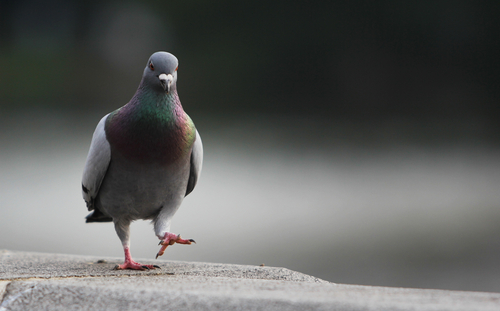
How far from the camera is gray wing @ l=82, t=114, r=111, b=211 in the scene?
6.39 feet

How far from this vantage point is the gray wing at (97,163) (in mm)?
1946

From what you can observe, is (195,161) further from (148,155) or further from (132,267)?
(132,267)

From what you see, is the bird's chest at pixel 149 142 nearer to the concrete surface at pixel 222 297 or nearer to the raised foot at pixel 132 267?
the raised foot at pixel 132 267

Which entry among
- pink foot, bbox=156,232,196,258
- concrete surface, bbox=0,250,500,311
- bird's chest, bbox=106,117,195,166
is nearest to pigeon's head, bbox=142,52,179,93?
bird's chest, bbox=106,117,195,166

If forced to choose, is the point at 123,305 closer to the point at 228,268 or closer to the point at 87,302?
the point at 87,302

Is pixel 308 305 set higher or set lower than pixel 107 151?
lower

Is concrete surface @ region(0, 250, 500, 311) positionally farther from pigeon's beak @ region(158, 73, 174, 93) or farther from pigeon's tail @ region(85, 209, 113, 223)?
pigeon's tail @ region(85, 209, 113, 223)

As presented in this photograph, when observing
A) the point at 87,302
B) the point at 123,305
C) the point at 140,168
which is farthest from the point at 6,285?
the point at 140,168

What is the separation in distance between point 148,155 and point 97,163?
10.4 inches

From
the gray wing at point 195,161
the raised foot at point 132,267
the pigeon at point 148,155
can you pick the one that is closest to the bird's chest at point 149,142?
the pigeon at point 148,155

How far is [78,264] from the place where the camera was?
2.02 metres

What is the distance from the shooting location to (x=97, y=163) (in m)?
1.97

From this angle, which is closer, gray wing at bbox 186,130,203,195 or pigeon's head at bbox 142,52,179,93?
pigeon's head at bbox 142,52,179,93

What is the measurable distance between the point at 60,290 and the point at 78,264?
0.84 m
